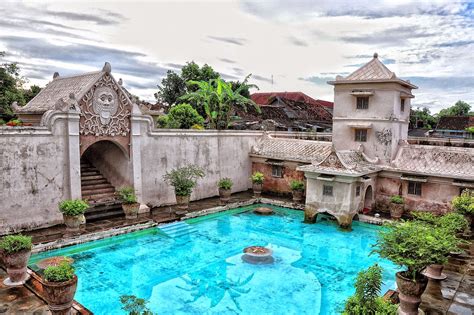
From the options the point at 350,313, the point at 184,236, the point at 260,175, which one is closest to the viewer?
the point at 350,313

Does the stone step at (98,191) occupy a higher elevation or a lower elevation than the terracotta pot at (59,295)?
higher

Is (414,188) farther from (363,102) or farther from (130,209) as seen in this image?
(130,209)

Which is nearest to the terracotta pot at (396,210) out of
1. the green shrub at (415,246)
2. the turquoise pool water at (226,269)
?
the turquoise pool water at (226,269)

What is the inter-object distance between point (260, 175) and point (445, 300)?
33.6ft

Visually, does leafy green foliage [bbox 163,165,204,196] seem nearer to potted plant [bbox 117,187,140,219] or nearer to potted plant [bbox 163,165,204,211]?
potted plant [bbox 163,165,204,211]

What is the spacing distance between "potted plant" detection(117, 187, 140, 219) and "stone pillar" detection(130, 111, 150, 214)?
913mm

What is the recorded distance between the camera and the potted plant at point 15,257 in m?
7.56

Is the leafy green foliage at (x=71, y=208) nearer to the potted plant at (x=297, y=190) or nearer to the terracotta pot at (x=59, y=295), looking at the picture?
the terracotta pot at (x=59, y=295)

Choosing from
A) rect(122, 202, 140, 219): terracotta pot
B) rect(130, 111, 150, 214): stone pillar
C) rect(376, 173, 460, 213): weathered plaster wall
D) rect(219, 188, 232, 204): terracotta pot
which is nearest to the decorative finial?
rect(130, 111, 150, 214): stone pillar

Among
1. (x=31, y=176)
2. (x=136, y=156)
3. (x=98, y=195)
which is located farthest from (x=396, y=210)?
(x=31, y=176)

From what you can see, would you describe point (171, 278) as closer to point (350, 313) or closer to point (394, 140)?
point (350, 313)

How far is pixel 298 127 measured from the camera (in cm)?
2886

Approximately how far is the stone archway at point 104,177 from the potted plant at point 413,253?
10166 millimetres

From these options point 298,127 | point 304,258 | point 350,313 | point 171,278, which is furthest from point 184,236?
point 298,127
